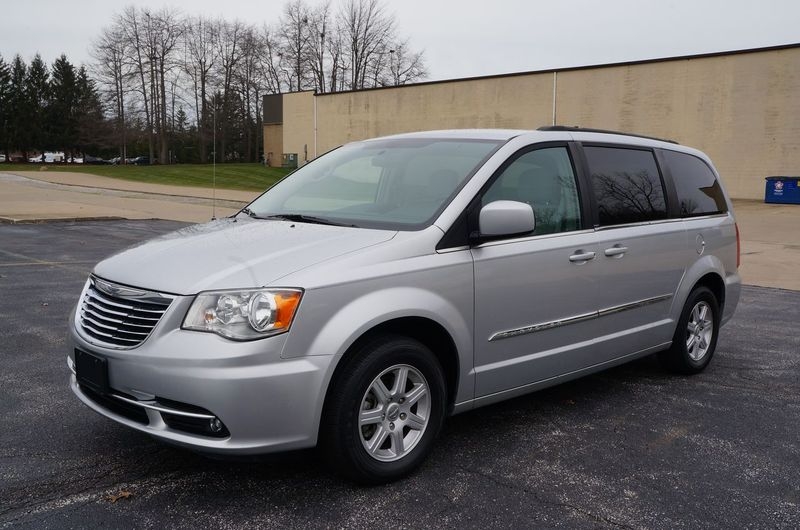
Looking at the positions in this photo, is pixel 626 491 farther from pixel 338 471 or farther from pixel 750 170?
pixel 750 170

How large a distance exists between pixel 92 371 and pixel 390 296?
1.45 metres

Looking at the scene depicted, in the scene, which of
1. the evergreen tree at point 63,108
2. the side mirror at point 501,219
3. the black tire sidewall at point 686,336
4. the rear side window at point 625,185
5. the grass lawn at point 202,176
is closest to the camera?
the side mirror at point 501,219

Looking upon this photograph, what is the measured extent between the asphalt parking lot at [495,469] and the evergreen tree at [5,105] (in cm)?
8641

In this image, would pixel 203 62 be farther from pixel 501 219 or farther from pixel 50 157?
pixel 501 219

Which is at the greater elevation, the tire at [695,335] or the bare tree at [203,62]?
the bare tree at [203,62]

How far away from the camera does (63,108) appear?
85438 mm

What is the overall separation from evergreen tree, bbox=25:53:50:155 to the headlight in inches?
3534

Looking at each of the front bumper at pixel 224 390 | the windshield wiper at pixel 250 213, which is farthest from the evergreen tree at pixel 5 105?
the front bumper at pixel 224 390

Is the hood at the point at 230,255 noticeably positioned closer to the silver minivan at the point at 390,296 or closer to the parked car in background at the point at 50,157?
the silver minivan at the point at 390,296

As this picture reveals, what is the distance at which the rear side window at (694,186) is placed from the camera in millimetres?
5617

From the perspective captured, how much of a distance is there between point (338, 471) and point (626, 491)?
55.2 inches

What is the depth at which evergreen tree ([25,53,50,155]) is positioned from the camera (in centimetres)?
8294

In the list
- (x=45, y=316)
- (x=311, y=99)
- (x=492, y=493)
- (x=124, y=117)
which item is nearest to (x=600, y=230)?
(x=492, y=493)

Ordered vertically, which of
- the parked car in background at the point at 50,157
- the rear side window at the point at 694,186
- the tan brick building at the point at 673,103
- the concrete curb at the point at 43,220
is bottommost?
the concrete curb at the point at 43,220
